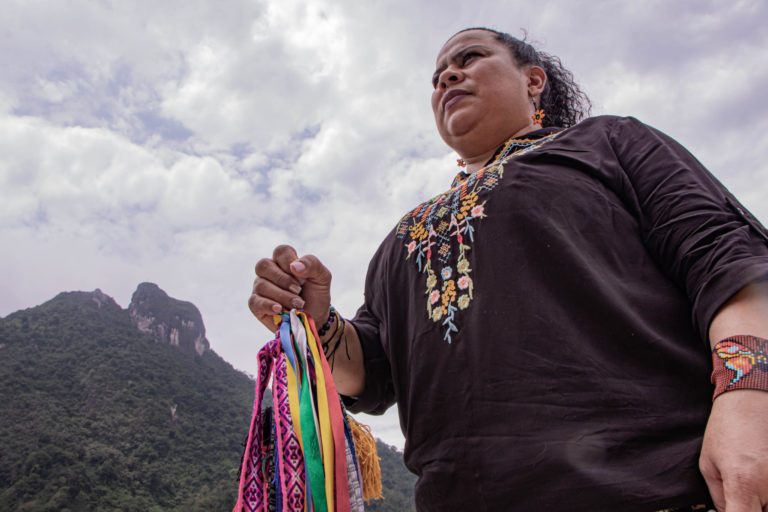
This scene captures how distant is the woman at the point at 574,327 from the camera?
0.91 metres

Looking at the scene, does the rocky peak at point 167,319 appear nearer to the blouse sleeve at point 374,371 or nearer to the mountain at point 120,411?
the mountain at point 120,411

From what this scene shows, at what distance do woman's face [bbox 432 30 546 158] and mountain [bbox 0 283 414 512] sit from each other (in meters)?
24.2

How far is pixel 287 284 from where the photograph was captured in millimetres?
1481

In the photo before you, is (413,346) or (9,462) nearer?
(413,346)

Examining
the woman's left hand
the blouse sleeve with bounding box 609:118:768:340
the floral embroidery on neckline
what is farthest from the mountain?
the woman's left hand

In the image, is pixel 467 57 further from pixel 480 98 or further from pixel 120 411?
pixel 120 411

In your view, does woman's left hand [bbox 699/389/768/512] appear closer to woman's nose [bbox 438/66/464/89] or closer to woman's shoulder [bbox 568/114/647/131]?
woman's shoulder [bbox 568/114/647/131]

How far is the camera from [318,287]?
1543 mm

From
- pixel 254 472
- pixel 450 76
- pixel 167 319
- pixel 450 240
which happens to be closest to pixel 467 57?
pixel 450 76

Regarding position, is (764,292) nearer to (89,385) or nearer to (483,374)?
(483,374)

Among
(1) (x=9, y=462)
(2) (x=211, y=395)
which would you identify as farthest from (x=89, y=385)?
(1) (x=9, y=462)

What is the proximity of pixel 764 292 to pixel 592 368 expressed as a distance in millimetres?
321

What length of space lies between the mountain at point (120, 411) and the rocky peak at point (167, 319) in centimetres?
16

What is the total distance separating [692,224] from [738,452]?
1.57ft
